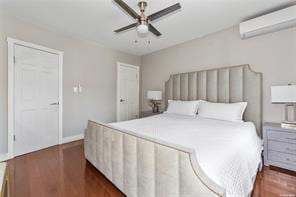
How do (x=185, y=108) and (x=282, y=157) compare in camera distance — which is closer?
(x=282, y=157)

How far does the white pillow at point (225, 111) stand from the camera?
8.73 ft

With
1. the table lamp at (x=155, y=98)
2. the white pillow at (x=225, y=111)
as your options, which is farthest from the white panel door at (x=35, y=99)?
the white pillow at (x=225, y=111)

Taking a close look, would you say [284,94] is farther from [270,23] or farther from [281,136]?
[270,23]

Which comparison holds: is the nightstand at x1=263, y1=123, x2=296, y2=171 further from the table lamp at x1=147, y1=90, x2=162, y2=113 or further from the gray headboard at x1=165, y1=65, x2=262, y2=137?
the table lamp at x1=147, y1=90, x2=162, y2=113

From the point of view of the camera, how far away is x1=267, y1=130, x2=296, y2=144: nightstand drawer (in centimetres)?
219

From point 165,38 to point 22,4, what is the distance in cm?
263

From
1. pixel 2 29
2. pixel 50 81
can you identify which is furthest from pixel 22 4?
pixel 50 81

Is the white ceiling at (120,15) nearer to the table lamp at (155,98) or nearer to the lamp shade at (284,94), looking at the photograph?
the lamp shade at (284,94)

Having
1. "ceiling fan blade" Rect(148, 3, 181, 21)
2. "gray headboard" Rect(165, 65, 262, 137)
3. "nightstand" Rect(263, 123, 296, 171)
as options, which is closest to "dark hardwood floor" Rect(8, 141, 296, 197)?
"nightstand" Rect(263, 123, 296, 171)

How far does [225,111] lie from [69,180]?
2593mm

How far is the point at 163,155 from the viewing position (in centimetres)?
121

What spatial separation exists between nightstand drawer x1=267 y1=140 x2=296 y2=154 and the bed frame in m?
0.42

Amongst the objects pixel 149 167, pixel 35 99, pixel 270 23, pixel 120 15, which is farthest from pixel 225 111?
pixel 35 99

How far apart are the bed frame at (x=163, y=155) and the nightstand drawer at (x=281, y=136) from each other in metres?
0.40
